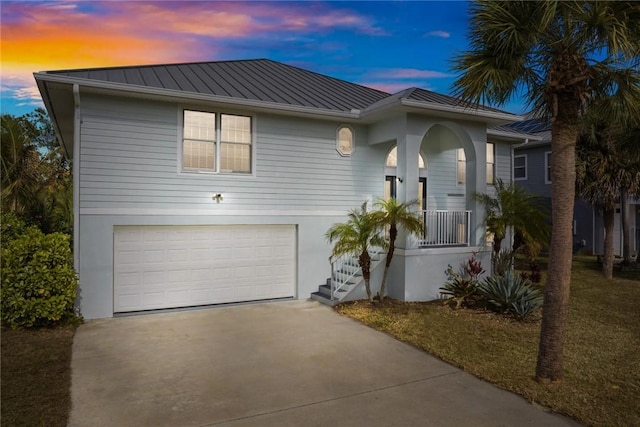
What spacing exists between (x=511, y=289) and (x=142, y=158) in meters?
8.22

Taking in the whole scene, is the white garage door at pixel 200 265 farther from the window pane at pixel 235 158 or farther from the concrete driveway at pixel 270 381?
the window pane at pixel 235 158

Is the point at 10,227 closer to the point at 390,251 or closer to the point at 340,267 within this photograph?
the point at 340,267

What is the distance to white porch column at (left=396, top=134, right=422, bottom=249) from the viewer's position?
9.97 meters

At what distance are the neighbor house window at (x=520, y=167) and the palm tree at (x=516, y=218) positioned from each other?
36.2 feet

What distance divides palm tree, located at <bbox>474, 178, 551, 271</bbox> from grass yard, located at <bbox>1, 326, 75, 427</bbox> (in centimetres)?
960

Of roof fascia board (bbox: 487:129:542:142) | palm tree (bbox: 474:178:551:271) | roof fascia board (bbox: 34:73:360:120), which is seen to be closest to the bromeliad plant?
palm tree (bbox: 474:178:551:271)

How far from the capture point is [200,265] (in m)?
Answer: 9.60

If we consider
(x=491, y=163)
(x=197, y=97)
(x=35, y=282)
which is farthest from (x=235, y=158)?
(x=491, y=163)

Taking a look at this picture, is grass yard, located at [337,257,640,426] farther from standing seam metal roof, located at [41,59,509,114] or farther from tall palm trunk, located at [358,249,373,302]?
standing seam metal roof, located at [41,59,509,114]

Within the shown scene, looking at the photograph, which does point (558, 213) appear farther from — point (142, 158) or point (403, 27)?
point (403, 27)

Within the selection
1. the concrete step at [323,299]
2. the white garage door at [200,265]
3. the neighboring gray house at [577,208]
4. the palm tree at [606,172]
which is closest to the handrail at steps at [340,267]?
the concrete step at [323,299]

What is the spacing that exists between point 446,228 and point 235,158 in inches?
224

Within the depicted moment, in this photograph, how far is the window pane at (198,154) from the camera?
9.41 metres

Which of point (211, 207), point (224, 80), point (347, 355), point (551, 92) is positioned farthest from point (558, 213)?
point (224, 80)
